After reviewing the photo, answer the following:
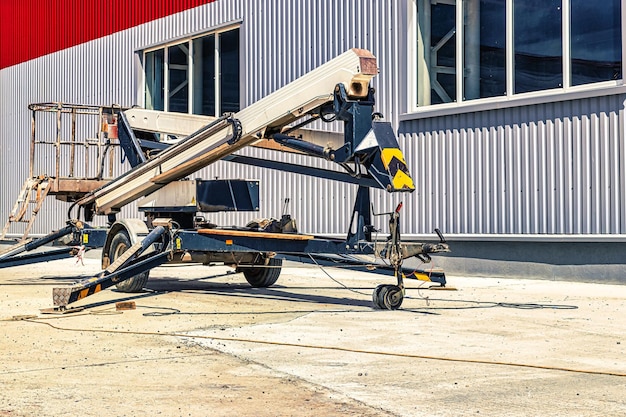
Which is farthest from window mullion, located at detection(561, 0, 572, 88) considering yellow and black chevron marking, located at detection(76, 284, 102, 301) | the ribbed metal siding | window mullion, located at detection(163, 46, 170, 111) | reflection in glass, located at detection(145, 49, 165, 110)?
reflection in glass, located at detection(145, 49, 165, 110)

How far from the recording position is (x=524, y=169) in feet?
48.9

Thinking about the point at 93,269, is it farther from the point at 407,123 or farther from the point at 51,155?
the point at 51,155

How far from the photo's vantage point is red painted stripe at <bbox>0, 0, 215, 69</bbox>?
77.1 ft

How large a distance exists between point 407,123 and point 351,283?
3.50 meters

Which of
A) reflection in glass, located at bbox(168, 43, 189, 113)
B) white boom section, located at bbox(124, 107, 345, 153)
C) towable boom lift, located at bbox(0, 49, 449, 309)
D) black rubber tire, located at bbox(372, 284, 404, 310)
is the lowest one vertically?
black rubber tire, located at bbox(372, 284, 404, 310)

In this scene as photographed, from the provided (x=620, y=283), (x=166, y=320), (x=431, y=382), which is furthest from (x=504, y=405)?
(x=620, y=283)

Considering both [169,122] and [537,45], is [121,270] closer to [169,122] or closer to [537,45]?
[169,122]

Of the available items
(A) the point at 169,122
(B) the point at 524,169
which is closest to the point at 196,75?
(A) the point at 169,122

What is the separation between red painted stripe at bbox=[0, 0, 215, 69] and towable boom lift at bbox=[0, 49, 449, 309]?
9092mm

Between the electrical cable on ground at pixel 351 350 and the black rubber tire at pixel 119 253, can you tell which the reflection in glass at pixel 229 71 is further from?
the electrical cable on ground at pixel 351 350

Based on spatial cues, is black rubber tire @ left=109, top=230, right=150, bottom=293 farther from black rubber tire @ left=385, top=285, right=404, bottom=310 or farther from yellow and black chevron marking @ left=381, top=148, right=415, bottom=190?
yellow and black chevron marking @ left=381, top=148, right=415, bottom=190

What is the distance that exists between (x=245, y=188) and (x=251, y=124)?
1334 mm

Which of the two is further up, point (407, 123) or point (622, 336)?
point (407, 123)

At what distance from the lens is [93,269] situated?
18609 mm
